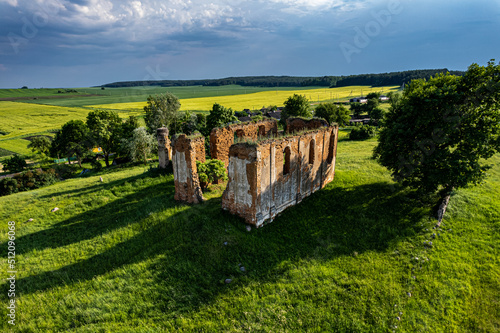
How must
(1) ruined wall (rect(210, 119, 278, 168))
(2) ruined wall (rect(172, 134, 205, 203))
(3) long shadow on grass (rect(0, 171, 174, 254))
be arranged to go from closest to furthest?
1. (3) long shadow on grass (rect(0, 171, 174, 254))
2. (2) ruined wall (rect(172, 134, 205, 203))
3. (1) ruined wall (rect(210, 119, 278, 168))

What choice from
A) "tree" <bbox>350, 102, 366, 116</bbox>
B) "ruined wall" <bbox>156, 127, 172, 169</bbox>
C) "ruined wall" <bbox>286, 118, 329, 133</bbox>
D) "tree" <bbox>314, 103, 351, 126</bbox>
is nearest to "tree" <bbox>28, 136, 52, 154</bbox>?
"ruined wall" <bbox>156, 127, 172, 169</bbox>

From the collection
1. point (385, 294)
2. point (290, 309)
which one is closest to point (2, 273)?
point (290, 309)

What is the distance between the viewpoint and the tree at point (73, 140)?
4075 centimetres

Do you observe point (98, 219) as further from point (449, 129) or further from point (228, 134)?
point (449, 129)

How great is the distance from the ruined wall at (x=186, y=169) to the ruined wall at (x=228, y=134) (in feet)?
12.0

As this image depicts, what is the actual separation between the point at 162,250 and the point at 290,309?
23.0ft

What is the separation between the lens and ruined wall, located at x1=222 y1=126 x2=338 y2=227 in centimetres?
1398

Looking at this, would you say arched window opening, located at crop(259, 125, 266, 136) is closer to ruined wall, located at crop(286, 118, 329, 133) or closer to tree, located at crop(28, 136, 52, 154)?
ruined wall, located at crop(286, 118, 329, 133)

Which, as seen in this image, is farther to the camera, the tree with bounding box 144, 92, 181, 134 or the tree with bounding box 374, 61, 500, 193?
the tree with bounding box 144, 92, 181, 134

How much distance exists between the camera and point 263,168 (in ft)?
46.8

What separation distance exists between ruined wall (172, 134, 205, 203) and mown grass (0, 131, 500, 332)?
874 millimetres

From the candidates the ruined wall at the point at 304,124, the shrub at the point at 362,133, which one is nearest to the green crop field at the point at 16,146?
the ruined wall at the point at 304,124

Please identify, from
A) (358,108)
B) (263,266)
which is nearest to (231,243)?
(263,266)

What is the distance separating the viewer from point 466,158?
14.9 metres
